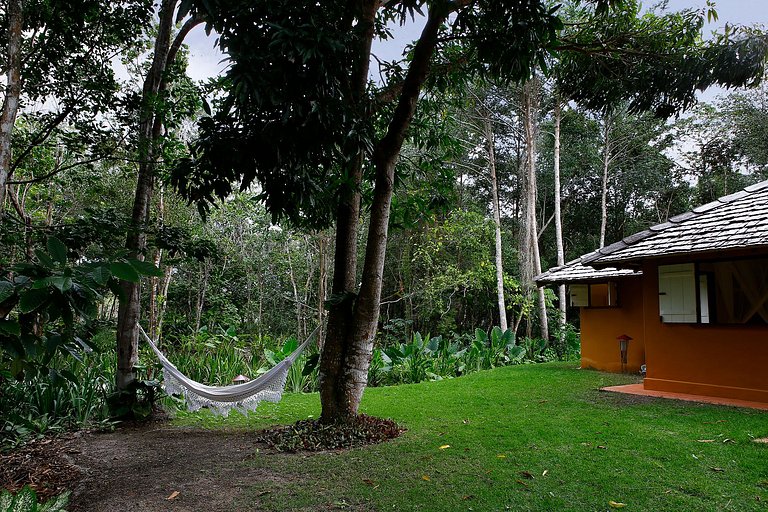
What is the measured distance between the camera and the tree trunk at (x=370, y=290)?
428cm

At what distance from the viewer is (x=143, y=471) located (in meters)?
3.59

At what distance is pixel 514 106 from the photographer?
522 inches

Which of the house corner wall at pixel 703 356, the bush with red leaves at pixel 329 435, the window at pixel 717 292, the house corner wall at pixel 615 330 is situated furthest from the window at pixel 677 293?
the bush with red leaves at pixel 329 435

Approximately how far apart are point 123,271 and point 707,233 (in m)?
5.66

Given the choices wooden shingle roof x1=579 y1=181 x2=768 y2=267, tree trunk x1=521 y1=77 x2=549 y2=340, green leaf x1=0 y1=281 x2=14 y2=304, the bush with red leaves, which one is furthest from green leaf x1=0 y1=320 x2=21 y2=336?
tree trunk x1=521 y1=77 x2=549 y2=340

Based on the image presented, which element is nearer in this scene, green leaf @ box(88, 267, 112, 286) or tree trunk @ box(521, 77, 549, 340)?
green leaf @ box(88, 267, 112, 286)

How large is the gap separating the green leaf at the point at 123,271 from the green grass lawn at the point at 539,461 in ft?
5.87

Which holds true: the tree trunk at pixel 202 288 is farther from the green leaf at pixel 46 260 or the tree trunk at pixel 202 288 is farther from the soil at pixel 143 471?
the green leaf at pixel 46 260

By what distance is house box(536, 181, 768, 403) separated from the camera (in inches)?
205

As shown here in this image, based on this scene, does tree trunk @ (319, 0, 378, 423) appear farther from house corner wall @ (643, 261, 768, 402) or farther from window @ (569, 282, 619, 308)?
window @ (569, 282, 619, 308)

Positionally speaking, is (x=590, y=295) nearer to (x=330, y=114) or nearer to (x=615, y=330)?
(x=615, y=330)

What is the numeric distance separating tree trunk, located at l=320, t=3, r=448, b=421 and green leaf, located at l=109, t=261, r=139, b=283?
2.75 m

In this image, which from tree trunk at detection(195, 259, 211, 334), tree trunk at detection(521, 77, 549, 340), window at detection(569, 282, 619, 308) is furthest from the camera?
tree trunk at detection(521, 77, 549, 340)

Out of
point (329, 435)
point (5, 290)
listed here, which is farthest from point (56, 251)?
point (329, 435)
